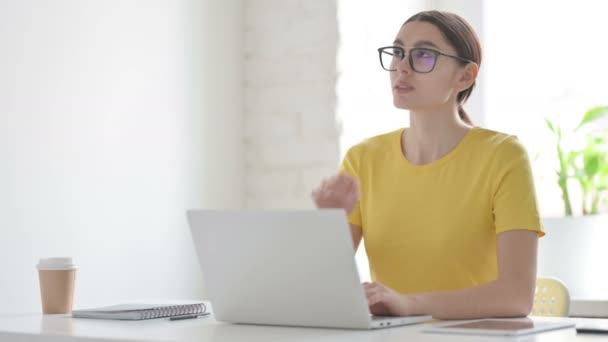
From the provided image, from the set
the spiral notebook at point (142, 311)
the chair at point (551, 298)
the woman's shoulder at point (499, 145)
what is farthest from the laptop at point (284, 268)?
the chair at point (551, 298)

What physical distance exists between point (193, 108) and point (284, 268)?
1560 mm

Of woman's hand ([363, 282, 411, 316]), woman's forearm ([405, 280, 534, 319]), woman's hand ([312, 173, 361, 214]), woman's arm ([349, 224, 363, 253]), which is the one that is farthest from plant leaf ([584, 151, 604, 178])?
woman's hand ([363, 282, 411, 316])

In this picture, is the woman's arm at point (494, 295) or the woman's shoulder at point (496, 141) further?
the woman's shoulder at point (496, 141)

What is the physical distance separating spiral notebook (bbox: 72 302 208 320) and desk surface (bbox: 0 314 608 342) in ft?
0.08

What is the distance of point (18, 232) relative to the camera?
90.0 inches

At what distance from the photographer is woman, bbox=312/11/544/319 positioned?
1.74 m

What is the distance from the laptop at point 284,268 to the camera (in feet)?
4.31

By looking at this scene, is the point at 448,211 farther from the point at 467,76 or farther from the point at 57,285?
the point at 57,285

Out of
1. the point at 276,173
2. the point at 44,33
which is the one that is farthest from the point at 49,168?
the point at 276,173

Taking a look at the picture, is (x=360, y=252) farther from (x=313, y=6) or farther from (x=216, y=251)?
(x=216, y=251)

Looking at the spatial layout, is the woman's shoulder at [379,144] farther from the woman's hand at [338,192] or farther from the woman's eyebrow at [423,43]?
the woman's hand at [338,192]

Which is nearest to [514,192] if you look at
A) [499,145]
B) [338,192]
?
[499,145]

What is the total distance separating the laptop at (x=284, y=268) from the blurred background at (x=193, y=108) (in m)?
0.99

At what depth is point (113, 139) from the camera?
101 inches
